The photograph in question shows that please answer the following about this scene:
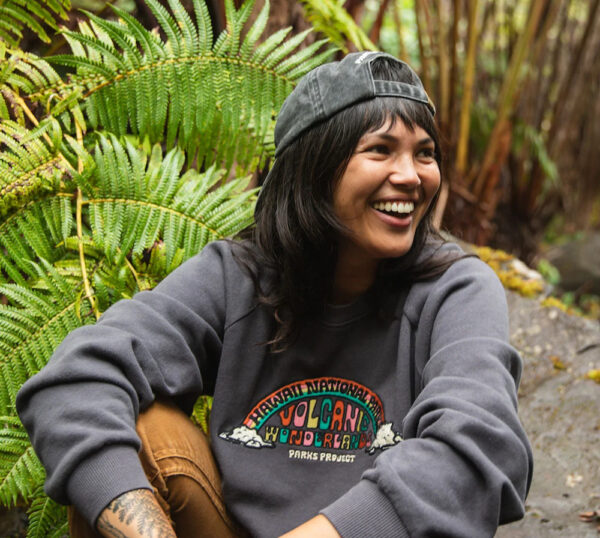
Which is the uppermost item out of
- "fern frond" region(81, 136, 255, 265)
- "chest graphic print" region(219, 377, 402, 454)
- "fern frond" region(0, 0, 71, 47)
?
"fern frond" region(0, 0, 71, 47)

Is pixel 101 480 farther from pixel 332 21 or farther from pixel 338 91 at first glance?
pixel 332 21

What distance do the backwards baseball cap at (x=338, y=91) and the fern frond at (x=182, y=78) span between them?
56 centimetres

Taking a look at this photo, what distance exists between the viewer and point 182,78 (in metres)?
2.33

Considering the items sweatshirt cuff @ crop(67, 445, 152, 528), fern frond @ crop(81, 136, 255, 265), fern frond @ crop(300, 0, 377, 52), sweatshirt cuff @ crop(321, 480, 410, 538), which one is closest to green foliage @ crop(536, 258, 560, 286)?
fern frond @ crop(300, 0, 377, 52)

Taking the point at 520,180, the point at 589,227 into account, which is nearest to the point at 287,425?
the point at 520,180

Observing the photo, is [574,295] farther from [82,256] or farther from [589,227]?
[82,256]

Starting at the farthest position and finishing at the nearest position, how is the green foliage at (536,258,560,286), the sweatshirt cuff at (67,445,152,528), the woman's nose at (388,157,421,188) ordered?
1. the green foliage at (536,258,560,286)
2. the woman's nose at (388,157,421,188)
3. the sweatshirt cuff at (67,445,152,528)

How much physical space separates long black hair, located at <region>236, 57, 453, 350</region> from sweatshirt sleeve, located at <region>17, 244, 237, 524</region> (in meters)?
0.15

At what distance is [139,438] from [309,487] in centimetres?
48

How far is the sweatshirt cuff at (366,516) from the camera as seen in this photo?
1.29 meters

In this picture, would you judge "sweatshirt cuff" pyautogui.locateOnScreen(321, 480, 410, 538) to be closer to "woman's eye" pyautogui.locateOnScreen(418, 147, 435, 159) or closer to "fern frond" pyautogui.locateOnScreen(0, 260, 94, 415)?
"woman's eye" pyautogui.locateOnScreen(418, 147, 435, 159)

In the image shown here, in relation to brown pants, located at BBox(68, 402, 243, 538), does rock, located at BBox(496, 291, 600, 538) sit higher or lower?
lower

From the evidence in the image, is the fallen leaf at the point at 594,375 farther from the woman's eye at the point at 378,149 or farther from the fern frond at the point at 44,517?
the fern frond at the point at 44,517

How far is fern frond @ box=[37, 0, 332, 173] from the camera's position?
2.30 metres
